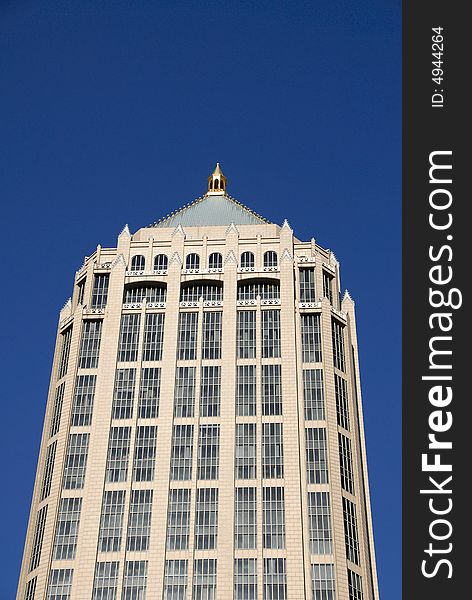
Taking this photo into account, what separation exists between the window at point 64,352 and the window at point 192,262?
674 inches

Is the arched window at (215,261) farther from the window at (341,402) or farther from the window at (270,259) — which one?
the window at (341,402)

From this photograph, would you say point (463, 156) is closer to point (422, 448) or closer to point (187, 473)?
point (422, 448)

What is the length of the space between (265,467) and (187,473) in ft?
28.6

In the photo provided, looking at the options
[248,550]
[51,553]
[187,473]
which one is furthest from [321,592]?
[51,553]

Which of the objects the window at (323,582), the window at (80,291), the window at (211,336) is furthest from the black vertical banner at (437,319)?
the window at (80,291)

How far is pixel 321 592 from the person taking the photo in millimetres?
109312

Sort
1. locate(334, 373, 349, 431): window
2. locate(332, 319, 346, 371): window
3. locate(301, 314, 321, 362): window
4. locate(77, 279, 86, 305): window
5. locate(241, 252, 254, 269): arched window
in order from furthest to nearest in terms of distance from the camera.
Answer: locate(77, 279, 86, 305): window, locate(241, 252, 254, 269): arched window, locate(332, 319, 346, 371): window, locate(301, 314, 321, 362): window, locate(334, 373, 349, 431): window

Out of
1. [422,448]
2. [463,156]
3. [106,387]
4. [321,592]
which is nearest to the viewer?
[422,448]

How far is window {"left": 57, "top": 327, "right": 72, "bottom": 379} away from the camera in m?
132

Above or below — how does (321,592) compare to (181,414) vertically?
below

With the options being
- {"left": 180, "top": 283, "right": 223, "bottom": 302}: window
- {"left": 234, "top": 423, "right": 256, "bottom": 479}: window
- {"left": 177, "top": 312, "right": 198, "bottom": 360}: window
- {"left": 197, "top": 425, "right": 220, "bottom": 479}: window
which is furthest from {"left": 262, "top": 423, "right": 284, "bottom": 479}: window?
Answer: {"left": 180, "top": 283, "right": 223, "bottom": 302}: window

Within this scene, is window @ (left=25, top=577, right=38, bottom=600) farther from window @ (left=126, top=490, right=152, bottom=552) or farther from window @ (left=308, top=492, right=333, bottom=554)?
window @ (left=308, top=492, right=333, bottom=554)

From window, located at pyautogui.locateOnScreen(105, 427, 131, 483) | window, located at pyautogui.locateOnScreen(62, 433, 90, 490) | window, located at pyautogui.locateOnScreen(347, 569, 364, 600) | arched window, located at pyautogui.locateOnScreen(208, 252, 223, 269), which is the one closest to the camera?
window, located at pyautogui.locateOnScreen(347, 569, 364, 600)

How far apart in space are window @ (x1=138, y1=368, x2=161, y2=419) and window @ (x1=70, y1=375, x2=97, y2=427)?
6.00 meters
